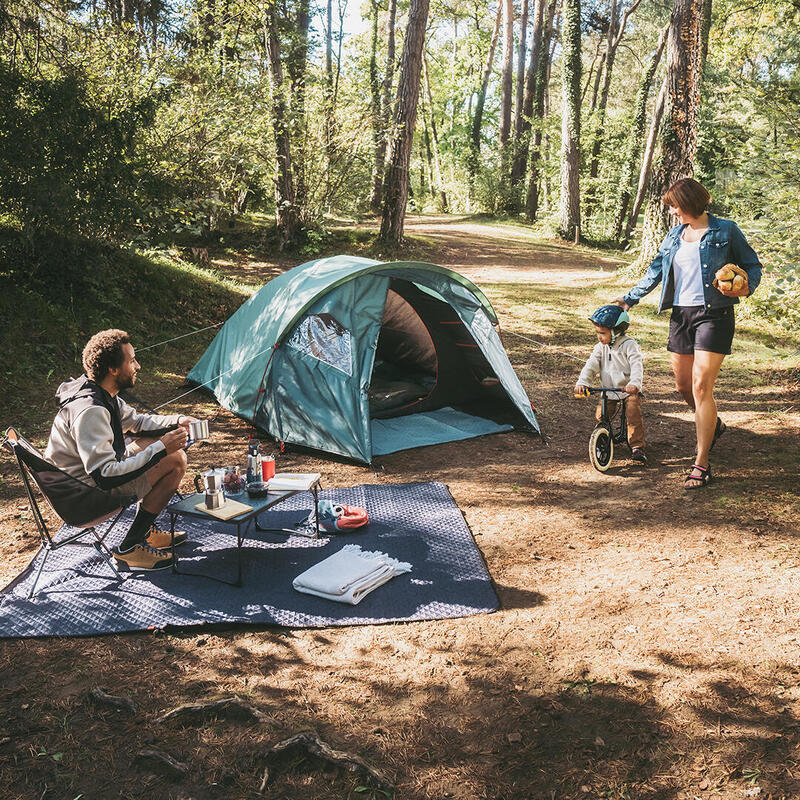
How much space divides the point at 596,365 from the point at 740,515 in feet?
5.25

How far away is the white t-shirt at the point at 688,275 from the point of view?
16.1 feet

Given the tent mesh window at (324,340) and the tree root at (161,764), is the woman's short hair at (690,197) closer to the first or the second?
the tent mesh window at (324,340)

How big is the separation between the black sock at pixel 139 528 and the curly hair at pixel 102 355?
32.6 inches

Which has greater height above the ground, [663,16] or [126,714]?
[663,16]

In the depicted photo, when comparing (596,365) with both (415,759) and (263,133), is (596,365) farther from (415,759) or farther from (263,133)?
(263,133)

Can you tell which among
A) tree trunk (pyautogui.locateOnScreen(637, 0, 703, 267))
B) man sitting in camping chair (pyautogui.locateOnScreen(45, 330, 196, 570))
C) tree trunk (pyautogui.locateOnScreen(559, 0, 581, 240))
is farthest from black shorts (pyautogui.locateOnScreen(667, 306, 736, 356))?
tree trunk (pyautogui.locateOnScreen(559, 0, 581, 240))

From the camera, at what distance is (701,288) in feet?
16.0

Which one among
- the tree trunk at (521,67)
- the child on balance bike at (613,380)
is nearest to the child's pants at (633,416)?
the child on balance bike at (613,380)

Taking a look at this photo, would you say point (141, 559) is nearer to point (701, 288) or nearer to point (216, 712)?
point (216, 712)

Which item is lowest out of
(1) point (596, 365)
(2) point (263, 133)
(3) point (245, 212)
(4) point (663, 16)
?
(1) point (596, 365)

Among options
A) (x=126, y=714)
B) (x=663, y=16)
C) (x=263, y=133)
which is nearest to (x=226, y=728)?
(x=126, y=714)

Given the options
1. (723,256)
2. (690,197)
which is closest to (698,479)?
(723,256)

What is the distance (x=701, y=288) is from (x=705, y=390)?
2.27 ft

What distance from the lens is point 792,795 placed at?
98.1 inches
